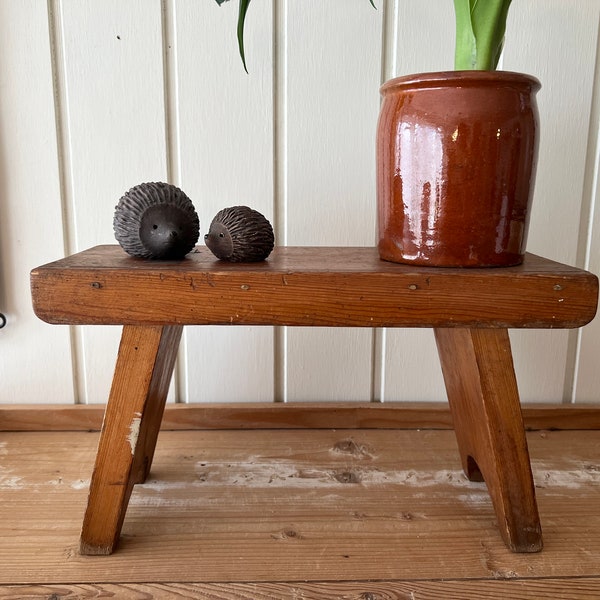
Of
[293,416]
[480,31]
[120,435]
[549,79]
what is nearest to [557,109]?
[549,79]

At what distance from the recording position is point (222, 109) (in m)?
0.79

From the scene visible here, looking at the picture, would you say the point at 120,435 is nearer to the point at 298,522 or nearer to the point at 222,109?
the point at 298,522

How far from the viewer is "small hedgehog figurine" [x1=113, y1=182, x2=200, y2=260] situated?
553 millimetres

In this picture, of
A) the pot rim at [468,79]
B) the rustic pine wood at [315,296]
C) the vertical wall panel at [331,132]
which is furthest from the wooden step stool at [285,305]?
the vertical wall panel at [331,132]

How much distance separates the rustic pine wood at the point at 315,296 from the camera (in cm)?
49

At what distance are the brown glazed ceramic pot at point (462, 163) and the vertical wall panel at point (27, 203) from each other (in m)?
0.50

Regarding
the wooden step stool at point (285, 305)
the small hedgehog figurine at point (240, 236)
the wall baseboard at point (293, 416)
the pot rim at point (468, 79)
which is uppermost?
the pot rim at point (468, 79)

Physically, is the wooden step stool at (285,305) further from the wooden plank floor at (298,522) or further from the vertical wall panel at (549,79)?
the vertical wall panel at (549,79)

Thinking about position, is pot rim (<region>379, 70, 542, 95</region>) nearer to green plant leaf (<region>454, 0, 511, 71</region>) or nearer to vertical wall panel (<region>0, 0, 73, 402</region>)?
green plant leaf (<region>454, 0, 511, 71</region>)

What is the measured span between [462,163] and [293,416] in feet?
1.55

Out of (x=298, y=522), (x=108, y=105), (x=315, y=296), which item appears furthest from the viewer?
(x=108, y=105)

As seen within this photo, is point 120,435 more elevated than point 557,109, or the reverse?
point 557,109

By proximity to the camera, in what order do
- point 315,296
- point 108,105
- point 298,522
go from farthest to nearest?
point 108,105 < point 298,522 < point 315,296

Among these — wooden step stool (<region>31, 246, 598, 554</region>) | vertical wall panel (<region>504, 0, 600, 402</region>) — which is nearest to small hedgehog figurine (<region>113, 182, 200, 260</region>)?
wooden step stool (<region>31, 246, 598, 554</region>)
